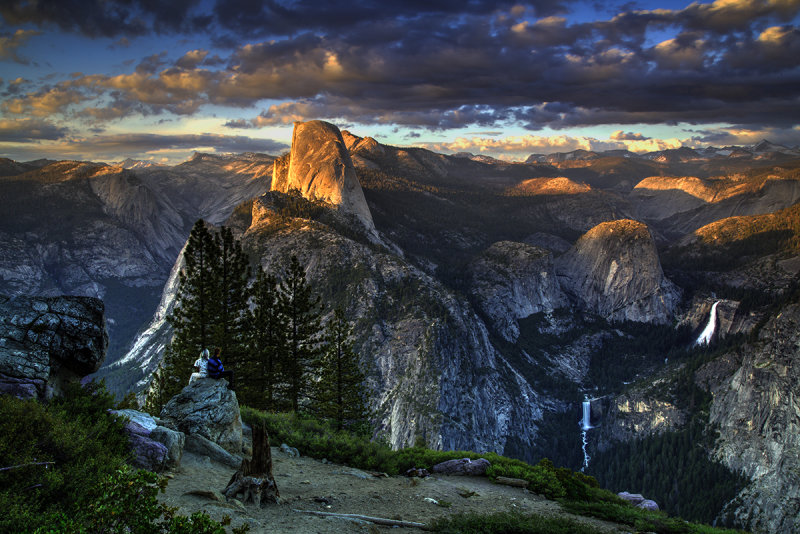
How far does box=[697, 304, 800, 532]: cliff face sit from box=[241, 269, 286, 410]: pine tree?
364ft

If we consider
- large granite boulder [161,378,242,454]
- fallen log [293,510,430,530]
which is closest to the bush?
large granite boulder [161,378,242,454]

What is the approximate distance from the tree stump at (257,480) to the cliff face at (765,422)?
12096 cm

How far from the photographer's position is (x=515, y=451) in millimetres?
134875

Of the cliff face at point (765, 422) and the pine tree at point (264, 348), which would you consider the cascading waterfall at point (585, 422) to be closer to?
the cliff face at point (765, 422)

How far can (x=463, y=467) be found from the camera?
26.9m

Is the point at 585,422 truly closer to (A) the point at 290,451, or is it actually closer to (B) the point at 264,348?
(B) the point at 264,348

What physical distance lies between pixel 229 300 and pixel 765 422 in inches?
5584

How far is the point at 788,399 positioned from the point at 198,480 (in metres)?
150

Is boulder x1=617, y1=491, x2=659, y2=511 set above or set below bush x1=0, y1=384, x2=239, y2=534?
below

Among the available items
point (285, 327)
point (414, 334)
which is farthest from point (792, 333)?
point (285, 327)

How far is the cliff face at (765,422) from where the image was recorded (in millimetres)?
103812

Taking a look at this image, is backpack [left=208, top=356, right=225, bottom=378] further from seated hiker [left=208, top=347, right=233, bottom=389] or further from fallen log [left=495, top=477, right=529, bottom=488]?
fallen log [left=495, top=477, right=529, bottom=488]

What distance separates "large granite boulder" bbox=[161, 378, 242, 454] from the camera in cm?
2084

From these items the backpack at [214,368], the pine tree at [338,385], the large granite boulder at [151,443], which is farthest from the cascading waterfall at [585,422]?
the large granite boulder at [151,443]
